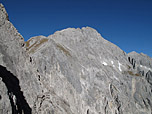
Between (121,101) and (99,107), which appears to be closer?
(99,107)

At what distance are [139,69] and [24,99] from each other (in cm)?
10882

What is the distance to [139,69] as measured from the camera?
110312 mm

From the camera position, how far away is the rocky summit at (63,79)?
18.3 m

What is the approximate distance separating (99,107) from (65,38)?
41.3 meters

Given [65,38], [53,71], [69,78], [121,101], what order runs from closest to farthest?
[53,71] < [69,78] < [121,101] < [65,38]

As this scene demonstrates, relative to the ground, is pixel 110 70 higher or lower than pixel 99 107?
→ higher

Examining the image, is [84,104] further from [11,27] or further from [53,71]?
[11,27]

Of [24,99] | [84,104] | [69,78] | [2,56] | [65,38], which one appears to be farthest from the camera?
[65,38]

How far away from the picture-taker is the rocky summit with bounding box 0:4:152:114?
1830 centimetres

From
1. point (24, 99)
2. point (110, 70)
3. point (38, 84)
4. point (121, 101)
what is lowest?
point (24, 99)

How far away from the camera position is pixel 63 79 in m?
42.2

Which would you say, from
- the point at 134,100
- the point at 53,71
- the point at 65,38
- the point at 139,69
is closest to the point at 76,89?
the point at 53,71

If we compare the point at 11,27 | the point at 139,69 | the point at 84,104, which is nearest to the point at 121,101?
the point at 84,104

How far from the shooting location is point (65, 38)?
77438 mm
